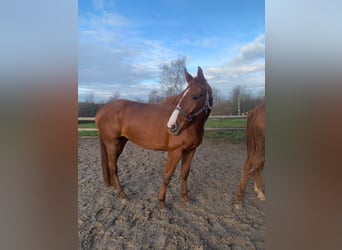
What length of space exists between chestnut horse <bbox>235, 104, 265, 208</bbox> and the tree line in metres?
0.04

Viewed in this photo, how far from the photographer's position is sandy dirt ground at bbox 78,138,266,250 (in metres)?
0.77

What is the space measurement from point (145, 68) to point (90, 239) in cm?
63

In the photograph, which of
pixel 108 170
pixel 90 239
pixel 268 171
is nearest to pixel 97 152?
pixel 108 170

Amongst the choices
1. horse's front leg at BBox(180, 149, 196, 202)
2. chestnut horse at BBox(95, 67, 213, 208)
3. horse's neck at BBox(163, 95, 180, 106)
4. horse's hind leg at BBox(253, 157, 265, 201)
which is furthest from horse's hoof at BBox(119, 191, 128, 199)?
horse's hind leg at BBox(253, 157, 265, 201)

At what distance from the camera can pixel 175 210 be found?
0.97m

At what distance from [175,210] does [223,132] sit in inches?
15.9

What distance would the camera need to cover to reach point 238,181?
3.02 feet

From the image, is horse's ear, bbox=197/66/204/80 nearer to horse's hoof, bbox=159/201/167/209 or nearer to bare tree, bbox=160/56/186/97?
bare tree, bbox=160/56/186/97

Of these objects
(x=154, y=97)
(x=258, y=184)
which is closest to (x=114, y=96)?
(x=154, y=97)

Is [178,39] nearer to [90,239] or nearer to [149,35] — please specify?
[149,35]

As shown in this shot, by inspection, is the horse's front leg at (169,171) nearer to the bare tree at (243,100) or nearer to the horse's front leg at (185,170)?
Answer: the horse's front leg at (185,170)

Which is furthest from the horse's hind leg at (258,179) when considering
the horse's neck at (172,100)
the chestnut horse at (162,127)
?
the horse's neck at (172,100)

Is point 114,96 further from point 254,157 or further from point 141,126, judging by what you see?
point 254,157

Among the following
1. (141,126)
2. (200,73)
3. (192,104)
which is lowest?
(141,126)
